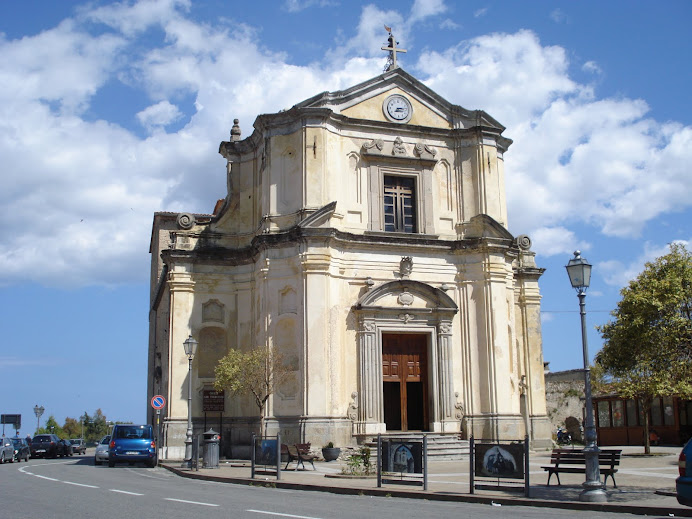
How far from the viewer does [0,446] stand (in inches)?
1270

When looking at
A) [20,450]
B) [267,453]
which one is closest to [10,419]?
[20,450]

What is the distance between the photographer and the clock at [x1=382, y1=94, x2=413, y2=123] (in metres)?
30.0

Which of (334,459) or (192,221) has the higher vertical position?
(192,221)

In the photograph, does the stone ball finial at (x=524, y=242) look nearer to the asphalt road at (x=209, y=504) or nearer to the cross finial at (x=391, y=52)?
the cross finial at (x=391, y=52)

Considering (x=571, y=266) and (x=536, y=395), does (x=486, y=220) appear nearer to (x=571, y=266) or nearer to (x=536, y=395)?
(x=536, y=395)

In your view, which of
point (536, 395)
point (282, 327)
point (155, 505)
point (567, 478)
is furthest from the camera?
point (536, 395)

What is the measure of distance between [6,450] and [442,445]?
1894 centimetres

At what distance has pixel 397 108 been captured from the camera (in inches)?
1187

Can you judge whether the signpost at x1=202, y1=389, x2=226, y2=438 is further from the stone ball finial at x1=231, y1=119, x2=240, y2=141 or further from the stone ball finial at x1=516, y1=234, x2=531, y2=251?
the stone ball finial at x1=516, y1=234, x2=531, y2=251

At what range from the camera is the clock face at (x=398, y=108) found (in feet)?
98.5

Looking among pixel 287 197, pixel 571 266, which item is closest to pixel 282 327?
pixel 287 197

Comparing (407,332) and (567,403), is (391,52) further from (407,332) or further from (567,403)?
(567,403)

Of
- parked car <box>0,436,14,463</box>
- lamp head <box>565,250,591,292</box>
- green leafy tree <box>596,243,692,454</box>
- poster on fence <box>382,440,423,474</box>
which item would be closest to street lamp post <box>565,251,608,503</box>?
lamp head <box>565,250,591,292</box>

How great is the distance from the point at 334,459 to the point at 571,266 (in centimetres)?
1201
